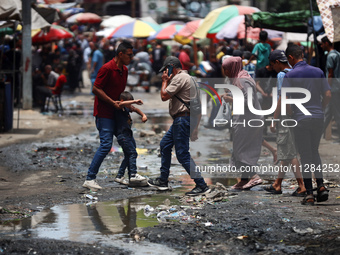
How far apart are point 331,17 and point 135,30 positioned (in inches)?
744

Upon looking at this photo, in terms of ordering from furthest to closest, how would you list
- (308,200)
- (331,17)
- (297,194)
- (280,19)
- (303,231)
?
(280,19) < (331,17) < (297,194) < (308,200) < (303,231)

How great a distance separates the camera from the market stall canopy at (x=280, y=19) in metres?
16.5

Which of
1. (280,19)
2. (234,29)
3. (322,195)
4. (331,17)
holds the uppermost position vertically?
(331,17)

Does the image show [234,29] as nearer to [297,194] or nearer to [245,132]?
[245,132]

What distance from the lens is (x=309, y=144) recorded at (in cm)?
838

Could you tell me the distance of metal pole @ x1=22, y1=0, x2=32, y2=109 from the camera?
19.5 meters

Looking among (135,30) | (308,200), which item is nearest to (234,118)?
(308,200)

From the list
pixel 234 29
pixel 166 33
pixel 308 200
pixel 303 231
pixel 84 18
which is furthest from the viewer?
pixel 84 18

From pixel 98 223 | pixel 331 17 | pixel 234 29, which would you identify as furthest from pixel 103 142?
pixel 234 29

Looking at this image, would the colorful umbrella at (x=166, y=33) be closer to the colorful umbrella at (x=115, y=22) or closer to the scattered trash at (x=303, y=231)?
the colorful umbrella at (x=115, y=22)

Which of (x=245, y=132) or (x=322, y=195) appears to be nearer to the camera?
(x=322, y=195)

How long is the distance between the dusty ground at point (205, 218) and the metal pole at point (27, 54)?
8452 millimetres

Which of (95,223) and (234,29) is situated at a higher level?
(234,29)

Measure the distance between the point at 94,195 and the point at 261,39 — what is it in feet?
25.4
